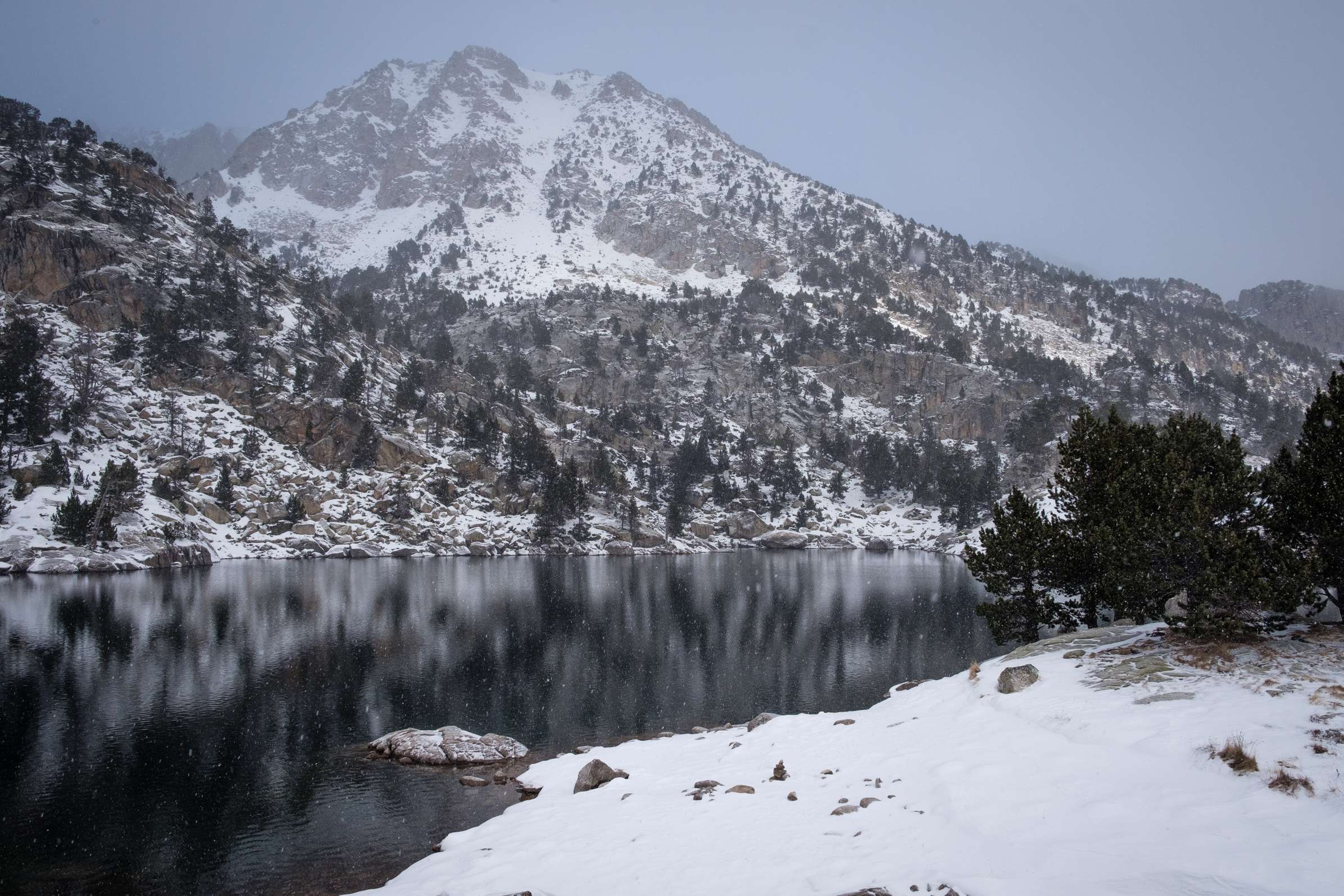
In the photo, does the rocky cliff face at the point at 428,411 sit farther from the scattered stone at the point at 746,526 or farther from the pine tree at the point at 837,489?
the pine tree at the point at 837,489

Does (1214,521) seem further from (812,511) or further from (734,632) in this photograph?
(812,511)

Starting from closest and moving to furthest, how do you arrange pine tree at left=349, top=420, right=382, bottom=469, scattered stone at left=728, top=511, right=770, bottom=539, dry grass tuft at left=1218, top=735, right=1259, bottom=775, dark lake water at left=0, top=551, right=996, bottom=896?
dry grass tuft at left=1218, top=735, right=1259, bottom=775
dark lake water at left=0, top=551, right=996, bottom=896
pine tree at left=349, top=420, right=382, bottom=469
scattered stone at left=728, top=511, right=770, bottom=539

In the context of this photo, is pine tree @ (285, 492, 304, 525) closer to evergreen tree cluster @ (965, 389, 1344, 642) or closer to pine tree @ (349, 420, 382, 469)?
pine tree @ (349, 420, 382, 469)

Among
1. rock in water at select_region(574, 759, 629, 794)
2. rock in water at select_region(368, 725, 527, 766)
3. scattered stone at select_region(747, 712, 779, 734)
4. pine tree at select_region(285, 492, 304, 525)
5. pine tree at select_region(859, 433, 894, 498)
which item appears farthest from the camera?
pine tree at select_region(859, 433, 894, 498)

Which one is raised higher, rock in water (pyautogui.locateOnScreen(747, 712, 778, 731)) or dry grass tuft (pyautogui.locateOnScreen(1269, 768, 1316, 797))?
dry grass tuft (pyautogui.locateOnScreen(1269, 768, 1316, 797))

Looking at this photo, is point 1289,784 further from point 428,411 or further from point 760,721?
point 428,411

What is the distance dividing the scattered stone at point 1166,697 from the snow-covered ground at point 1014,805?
0.05 meters

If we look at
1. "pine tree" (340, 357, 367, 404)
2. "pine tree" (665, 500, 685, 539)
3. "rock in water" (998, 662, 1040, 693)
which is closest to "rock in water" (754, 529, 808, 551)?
"pine tree" (665, 500, 685, 539)

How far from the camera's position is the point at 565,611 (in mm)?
56375

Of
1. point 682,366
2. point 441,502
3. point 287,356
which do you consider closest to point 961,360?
point 682,366

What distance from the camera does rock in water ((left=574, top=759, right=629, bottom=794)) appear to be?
1853cm

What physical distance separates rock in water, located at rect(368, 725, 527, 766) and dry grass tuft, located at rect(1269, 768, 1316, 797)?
2108 cm

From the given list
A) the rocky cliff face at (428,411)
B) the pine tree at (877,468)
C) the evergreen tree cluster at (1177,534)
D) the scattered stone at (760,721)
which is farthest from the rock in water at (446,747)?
the pine tree at (877,468)

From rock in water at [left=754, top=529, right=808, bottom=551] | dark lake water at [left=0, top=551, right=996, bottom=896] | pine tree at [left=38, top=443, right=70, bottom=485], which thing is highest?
pine tree at [left=38, top=443, right=70, bottom=485]
